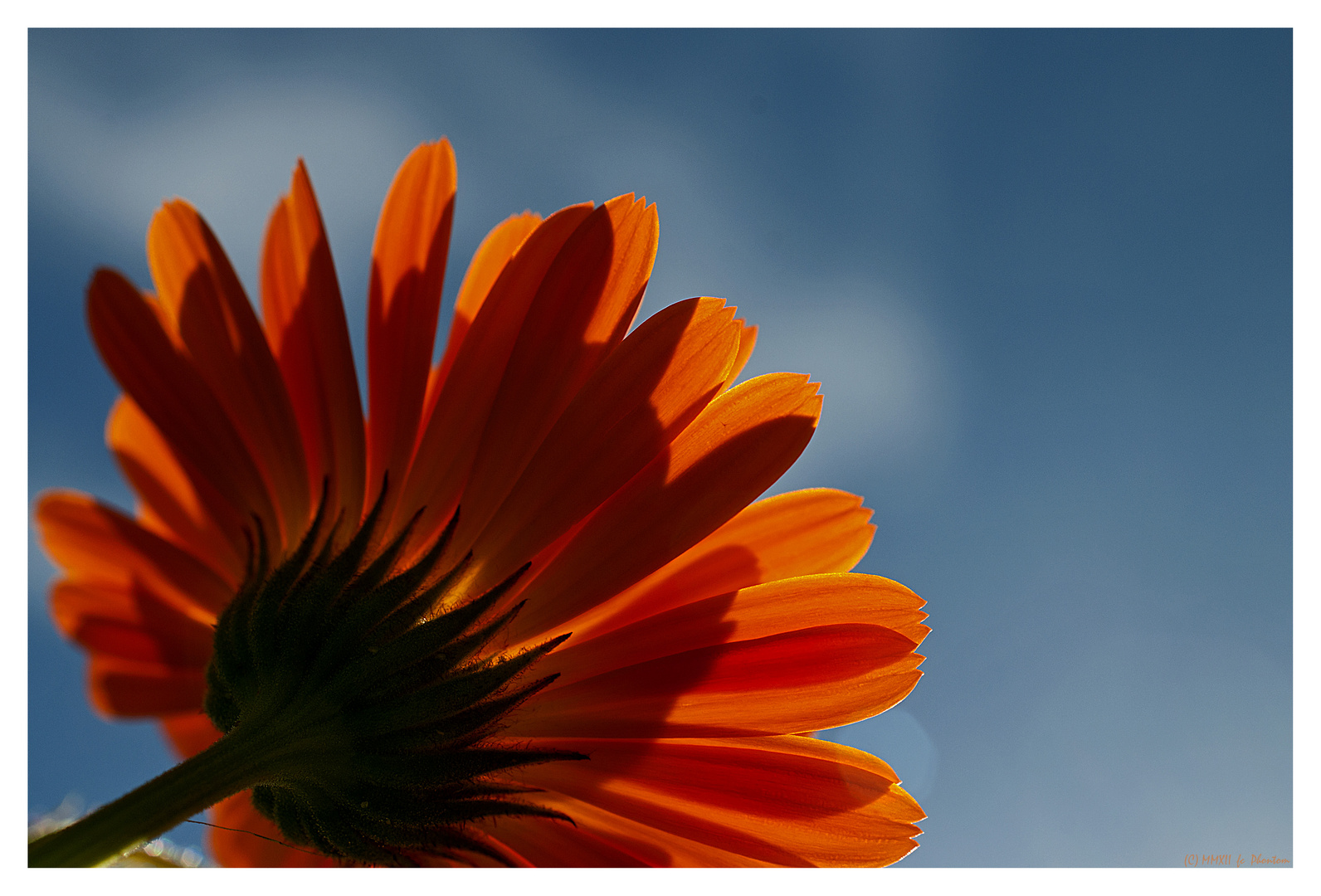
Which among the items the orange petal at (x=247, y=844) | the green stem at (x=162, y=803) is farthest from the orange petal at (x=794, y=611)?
the orange petal at (x=247, y=844)

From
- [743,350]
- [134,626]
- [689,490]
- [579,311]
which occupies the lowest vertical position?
[134,626]

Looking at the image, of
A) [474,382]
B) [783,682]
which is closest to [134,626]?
[474,382]

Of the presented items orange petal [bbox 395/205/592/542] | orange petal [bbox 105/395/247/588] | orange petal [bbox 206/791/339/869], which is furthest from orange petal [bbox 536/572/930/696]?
orange petal [bbox 105/395/247/588]

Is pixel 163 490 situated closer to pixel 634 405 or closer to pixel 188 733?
pixel 188 733

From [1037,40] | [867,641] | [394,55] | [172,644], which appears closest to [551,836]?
[867,641]
